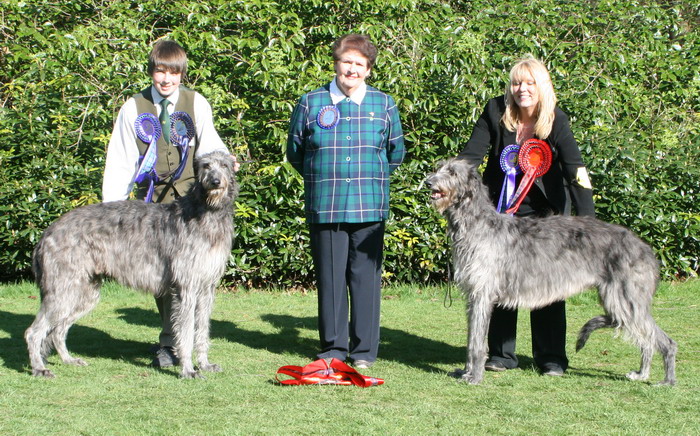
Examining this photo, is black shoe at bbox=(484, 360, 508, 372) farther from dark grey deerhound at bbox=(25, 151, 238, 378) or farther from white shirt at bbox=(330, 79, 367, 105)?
white shirt at bbox=(330, 79, 367, 105)

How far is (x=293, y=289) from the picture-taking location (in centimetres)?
1009

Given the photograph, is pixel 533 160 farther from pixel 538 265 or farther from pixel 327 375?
pixel 327 375

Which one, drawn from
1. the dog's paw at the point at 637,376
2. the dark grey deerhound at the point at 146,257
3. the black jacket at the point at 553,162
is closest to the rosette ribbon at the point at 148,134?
the dark grey deerhound at the point at 146,257

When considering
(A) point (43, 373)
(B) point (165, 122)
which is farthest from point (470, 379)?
(A) point (43, 373)

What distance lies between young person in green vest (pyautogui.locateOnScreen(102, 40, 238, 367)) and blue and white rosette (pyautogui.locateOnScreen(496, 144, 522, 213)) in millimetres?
2220

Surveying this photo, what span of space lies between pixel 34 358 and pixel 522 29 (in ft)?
23.3

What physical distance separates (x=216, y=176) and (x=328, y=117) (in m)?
1.07

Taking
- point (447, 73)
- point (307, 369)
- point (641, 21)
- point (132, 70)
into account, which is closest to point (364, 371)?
point (307, 369)

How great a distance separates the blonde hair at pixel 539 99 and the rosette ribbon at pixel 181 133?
98.7 inches

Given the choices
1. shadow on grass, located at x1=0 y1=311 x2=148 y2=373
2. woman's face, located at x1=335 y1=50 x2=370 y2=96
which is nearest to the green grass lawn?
shadow on grass, located at x1=0 y1=311 x2=148 y2=373

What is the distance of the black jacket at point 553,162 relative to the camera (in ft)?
19.9

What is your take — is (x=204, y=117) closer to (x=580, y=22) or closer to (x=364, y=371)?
(x=364, y=371)

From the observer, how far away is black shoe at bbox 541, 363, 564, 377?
6.16 meters

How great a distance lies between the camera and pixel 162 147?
6371mm
